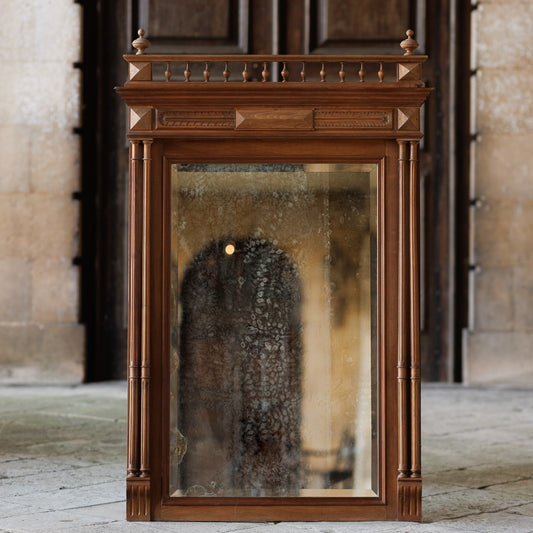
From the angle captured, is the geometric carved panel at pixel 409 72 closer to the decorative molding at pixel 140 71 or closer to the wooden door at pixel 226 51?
the decorative molding at pixel 140 71

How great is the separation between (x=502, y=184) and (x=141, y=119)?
262 inches

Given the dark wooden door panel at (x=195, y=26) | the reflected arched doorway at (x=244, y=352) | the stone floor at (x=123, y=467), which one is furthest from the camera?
the dark wooden door panel at (x=195, y=26)

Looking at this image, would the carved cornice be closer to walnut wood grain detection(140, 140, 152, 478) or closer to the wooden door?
walnut wood grain detection(140, 140, 152, 478)

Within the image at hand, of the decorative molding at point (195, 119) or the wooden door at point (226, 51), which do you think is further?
the wooden door at point (226, 51)

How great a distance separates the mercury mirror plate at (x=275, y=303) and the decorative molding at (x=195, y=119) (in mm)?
188

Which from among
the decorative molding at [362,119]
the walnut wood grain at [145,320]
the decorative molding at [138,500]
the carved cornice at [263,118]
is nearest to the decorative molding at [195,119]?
the carved cornice at [263,118]

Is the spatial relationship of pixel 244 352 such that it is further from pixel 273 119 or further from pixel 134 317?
pixel 273 119

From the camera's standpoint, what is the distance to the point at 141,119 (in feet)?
14.0

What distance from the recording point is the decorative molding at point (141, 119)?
168 inches

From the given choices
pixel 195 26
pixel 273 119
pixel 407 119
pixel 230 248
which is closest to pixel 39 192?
pixel 195 26

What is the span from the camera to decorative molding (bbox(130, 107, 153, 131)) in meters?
4.26

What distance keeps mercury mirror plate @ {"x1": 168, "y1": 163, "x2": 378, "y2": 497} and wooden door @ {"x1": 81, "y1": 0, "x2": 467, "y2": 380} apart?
607cm

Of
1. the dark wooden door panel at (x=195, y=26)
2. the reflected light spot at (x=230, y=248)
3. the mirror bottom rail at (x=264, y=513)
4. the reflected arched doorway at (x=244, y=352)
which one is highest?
the dark wooden door panel at (x=195, y=26)

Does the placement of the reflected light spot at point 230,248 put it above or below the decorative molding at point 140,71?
below
